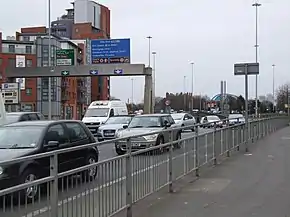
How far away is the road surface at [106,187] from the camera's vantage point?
5109 millimetres

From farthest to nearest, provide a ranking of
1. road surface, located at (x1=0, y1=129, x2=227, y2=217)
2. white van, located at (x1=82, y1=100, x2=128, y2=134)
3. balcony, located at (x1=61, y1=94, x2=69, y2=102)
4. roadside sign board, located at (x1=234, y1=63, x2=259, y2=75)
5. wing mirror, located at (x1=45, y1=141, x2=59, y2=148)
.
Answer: balcony, located at (x1=61, y1=94, x2=69, y2=102) < white van, located at (x1=82, y1=100, x2=128, y2=134) < roadside sign board, located at (x1=234, y1=63, x2=259, y2=75) < wing mirror, located at (x1=45, y1=141, x2=59, y2=148) < road surface, located at (x1=0, y1=129, x2=227, y2=217)

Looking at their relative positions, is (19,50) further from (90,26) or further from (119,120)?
(119,120)

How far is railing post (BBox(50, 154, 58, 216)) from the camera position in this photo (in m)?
5.26

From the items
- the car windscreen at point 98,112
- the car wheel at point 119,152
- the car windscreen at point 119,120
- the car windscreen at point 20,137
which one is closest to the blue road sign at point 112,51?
the car windscreen at point 98,112

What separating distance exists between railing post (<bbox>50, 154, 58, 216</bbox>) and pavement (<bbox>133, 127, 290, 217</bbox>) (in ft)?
8.00

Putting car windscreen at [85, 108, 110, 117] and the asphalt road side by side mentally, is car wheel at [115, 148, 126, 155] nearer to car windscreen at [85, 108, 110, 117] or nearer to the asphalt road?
the asphalt road

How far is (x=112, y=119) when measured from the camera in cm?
2959

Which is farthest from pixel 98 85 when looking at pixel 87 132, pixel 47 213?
pixel 47 213

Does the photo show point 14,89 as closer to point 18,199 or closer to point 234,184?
point 234,184

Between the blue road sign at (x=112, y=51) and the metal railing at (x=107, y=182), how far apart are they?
31.2 metres

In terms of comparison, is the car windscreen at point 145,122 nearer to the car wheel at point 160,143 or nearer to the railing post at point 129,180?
the car wheel at point 160,143

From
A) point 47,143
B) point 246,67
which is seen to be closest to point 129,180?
point 47,143

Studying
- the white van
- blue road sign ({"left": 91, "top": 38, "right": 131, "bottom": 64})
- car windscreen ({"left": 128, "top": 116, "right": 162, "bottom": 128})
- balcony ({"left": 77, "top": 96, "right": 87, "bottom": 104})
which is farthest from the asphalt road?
balcony ({"left": 77, "top": 96, "right": 87, "bottom": 104})

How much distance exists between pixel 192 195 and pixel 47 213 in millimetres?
4450
